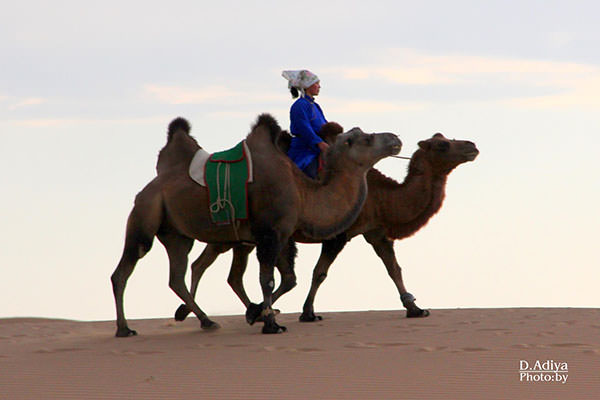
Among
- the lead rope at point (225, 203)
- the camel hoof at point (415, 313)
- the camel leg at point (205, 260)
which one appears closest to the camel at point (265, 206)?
the lead rope at point (225, 203)

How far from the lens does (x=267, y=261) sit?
9.88 meters

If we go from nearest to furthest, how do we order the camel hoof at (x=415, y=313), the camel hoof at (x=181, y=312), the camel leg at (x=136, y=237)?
the camel leg at (x=136, y=237)
the camel hoof at (x=181, y=312)
the camel hoof at (x=415, y=313)

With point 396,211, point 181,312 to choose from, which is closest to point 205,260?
point 181,312

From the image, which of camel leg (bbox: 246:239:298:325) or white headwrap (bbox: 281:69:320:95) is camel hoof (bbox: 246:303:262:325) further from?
white headwrap (bbox: 281:69:320:95)

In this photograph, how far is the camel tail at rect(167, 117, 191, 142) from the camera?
36.0 ft

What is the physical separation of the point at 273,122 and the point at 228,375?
3347 mm

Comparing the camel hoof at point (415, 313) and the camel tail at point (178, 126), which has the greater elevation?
the camel tail at point (178, 126)

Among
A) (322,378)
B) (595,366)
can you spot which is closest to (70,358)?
(322,378)

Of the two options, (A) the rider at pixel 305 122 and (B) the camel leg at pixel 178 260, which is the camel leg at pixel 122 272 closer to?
(B) the camel leg at pixel 178 260

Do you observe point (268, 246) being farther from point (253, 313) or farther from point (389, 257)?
point (389, 257)

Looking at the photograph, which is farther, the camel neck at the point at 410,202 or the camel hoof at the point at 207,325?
the camel neck at the point at 410,202

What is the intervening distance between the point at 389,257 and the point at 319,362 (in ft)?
11.5

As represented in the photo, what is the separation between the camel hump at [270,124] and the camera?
34.3ft

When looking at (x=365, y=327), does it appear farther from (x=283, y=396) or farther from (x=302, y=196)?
(x=283, y=396)
